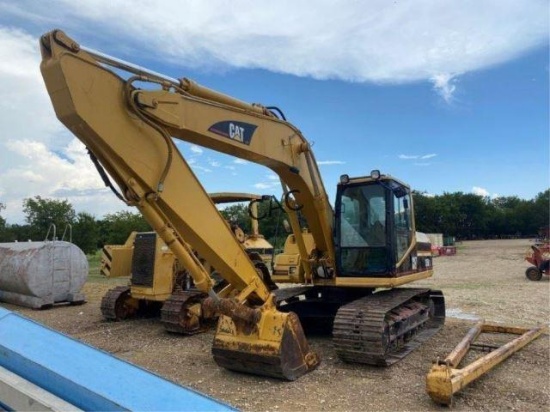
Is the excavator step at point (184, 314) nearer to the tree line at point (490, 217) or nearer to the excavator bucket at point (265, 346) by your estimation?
the excavator bucket at point (265, 346)

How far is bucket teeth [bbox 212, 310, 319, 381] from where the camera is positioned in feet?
18.2

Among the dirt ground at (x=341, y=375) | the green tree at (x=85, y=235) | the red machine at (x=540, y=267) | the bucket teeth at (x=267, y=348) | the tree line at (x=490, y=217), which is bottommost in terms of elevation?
the dirt ground at (x=341, y=375)

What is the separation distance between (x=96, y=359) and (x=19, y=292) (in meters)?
12.2

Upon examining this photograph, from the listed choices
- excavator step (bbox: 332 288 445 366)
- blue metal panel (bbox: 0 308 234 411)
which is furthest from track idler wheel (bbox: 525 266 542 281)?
blue metal panel (bbox: 0 308 234 411)

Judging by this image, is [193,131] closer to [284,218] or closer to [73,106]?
[73,106]

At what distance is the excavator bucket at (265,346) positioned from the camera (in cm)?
554

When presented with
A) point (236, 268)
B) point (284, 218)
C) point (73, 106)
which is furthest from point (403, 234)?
point (73, 106)

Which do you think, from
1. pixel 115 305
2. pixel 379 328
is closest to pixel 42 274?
pixel 115 305

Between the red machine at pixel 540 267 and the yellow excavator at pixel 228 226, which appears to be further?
the red machine at pixel 540 267

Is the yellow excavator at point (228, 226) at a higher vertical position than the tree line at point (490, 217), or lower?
lower

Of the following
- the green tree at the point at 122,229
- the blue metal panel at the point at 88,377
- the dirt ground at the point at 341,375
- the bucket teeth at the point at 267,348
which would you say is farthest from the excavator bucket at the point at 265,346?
the green tree at the point at 122,229

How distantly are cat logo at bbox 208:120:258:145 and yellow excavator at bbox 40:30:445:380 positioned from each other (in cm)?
2

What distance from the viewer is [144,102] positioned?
16.3 ft

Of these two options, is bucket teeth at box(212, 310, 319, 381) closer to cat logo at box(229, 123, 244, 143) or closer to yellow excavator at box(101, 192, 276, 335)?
cat logo at box(229, 123, 244, 143)
